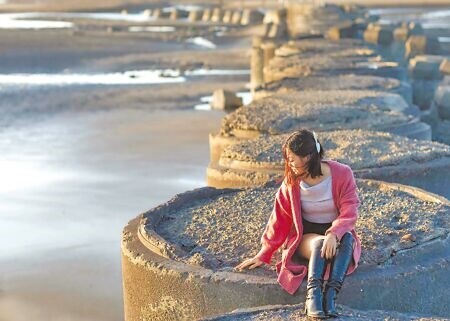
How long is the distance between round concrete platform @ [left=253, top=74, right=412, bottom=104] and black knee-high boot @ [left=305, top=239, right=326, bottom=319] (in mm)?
6499

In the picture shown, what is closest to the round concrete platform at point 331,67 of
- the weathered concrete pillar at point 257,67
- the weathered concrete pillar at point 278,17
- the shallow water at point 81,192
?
the shallow water at point 81,192

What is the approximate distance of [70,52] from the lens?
2842cm

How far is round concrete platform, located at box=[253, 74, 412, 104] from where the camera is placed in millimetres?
11188

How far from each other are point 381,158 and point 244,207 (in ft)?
4.83

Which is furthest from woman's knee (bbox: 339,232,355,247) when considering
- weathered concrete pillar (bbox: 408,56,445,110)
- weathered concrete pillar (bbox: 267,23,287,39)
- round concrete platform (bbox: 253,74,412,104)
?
weathered concrete pillar (bbox: 267,23,287,39)

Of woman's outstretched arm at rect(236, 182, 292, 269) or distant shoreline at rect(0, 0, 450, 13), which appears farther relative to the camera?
distant shoreline at rect(0, 0, 450, 13)

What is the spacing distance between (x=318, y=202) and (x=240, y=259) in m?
0.51

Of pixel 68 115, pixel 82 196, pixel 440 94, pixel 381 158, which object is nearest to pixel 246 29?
pixel 68 115

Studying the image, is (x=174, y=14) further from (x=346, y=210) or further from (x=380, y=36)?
(x=346, y=210)

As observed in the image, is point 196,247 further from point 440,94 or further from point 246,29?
point 246,29

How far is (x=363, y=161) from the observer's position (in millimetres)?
7188

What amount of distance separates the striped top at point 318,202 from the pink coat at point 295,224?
0.08 ft

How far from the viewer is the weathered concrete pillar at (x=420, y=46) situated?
2112cm

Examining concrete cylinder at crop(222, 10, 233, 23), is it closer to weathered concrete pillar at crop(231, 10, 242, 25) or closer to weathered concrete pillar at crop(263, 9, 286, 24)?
weathered concrete pillar at crop(231, 10, 242, 25)
